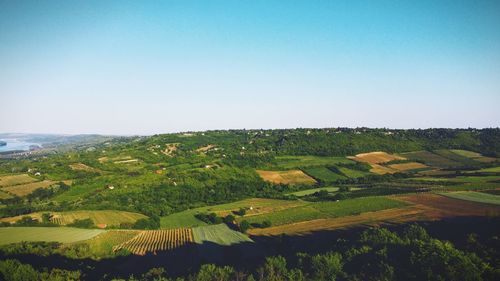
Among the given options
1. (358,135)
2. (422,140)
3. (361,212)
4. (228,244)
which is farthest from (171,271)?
(422,140)

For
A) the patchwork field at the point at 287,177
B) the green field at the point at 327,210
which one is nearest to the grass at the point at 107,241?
the green field at the point at 327,210

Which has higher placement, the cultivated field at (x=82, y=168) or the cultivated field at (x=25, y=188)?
the cultivated field at (x=82, y=168)

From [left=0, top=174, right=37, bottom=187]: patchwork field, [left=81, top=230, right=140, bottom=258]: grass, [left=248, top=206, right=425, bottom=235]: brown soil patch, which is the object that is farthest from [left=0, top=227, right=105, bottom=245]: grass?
[left=0, top=174, right=37, bottom=187]: patchwork field

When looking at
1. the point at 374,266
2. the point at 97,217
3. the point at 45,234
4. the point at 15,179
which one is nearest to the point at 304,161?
the point at 97,217

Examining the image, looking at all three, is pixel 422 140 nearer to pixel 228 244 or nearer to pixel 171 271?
pixel 228 244

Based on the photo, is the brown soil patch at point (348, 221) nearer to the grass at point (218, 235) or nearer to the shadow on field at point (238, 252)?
the grass at point (218, 235)

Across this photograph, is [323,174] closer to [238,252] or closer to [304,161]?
[304,161]
